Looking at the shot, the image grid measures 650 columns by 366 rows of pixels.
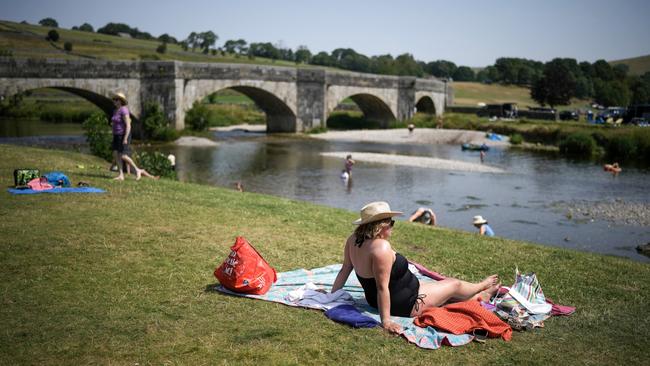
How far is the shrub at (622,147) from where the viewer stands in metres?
37.6

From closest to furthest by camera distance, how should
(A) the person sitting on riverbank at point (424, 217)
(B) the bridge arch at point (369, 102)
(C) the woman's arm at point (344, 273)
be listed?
(C) the woman's arm at point (344, 273) → (A) the person sitting on riverbank at point (424, 217) → (B) the bridge arch at point (369, 102)

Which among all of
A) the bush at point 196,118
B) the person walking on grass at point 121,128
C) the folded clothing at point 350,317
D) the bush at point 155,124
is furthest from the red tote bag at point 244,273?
the bush at point 196,118

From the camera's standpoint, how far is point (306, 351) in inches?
220

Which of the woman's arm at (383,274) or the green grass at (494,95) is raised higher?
the green grass at (494,95)

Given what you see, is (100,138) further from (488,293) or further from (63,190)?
(488,293)

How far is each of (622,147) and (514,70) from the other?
7799 centimetres

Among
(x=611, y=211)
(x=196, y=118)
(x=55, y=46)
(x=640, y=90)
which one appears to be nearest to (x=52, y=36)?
(x=55, y=46)

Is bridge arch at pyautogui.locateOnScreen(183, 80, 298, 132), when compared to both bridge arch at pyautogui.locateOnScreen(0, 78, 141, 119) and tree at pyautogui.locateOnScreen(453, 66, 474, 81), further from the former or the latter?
tree at pyautogui.locateOnScreen(453, 66, 474, 81)

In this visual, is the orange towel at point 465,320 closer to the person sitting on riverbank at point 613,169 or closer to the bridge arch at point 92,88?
the person sitting on riverbank at point 613,169

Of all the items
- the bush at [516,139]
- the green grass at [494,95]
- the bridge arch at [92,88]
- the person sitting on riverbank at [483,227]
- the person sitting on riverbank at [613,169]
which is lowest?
the person sitting on riverbank at [483,227]

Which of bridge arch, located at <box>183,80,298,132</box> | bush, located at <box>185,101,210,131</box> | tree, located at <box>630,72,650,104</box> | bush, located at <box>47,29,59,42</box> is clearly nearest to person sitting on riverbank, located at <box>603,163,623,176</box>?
bridge arch, located at <box>183,80,298,132</box>

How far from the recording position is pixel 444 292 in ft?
22.2

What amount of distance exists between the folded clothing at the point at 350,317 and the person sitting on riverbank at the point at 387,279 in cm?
15

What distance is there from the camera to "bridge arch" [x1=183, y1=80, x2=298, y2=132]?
40.1m
